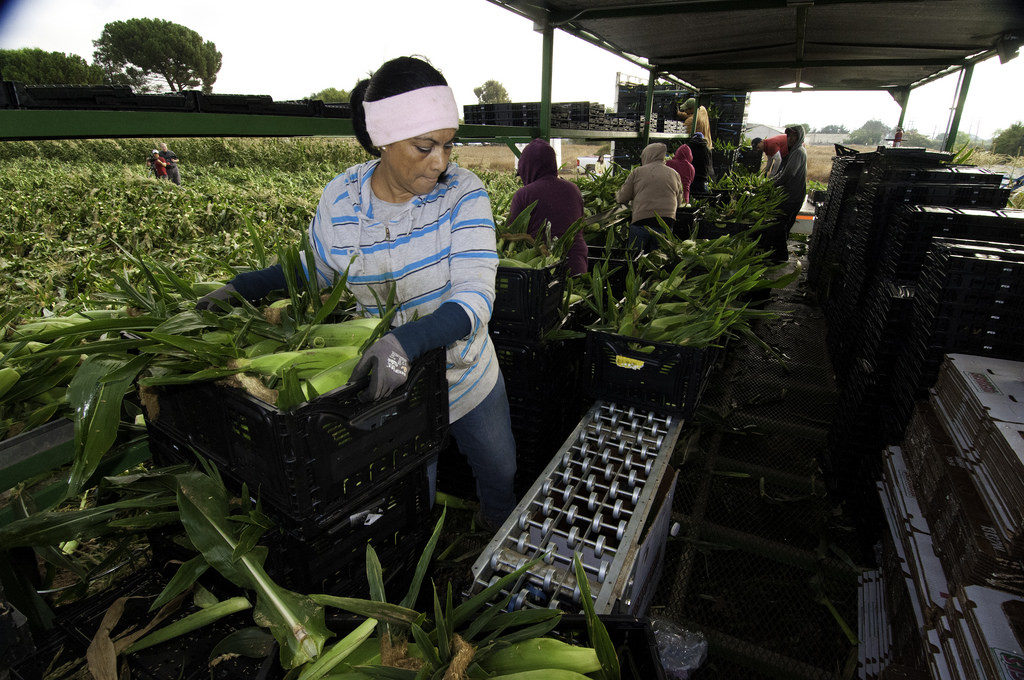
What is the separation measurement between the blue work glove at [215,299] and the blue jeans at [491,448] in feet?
3.14

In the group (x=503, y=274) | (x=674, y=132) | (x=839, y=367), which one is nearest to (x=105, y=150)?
(x=674, y=132)

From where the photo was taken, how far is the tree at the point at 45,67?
32938 mm

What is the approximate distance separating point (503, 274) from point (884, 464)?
199 centimetres

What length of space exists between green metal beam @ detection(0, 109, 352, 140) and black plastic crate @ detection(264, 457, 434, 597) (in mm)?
1513

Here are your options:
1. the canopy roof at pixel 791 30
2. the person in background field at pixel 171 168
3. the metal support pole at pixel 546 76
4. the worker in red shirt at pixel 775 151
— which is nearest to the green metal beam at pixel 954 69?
the canopy roof at pixel 791 30

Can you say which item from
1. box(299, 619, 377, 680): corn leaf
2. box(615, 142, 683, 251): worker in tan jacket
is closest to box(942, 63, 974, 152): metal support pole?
box(615, 142, 683, 251): worker in tan jacket

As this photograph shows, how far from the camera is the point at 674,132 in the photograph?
11562 millimetres

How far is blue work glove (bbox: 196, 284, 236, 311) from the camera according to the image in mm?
1582

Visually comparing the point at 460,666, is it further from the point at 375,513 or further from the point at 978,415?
the point at 978,415

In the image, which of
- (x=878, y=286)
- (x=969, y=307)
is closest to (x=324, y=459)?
(x=969, y=307)

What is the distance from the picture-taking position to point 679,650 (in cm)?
171

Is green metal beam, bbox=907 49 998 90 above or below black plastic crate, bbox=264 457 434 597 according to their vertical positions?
above

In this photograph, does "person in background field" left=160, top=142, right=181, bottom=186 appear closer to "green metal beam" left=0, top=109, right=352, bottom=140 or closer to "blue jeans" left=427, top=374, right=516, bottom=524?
Answer: "green metal beam" left=0, top=109, right=352, bottom=140

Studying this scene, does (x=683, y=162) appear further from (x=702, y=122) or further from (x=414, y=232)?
(x=414, y=232)
